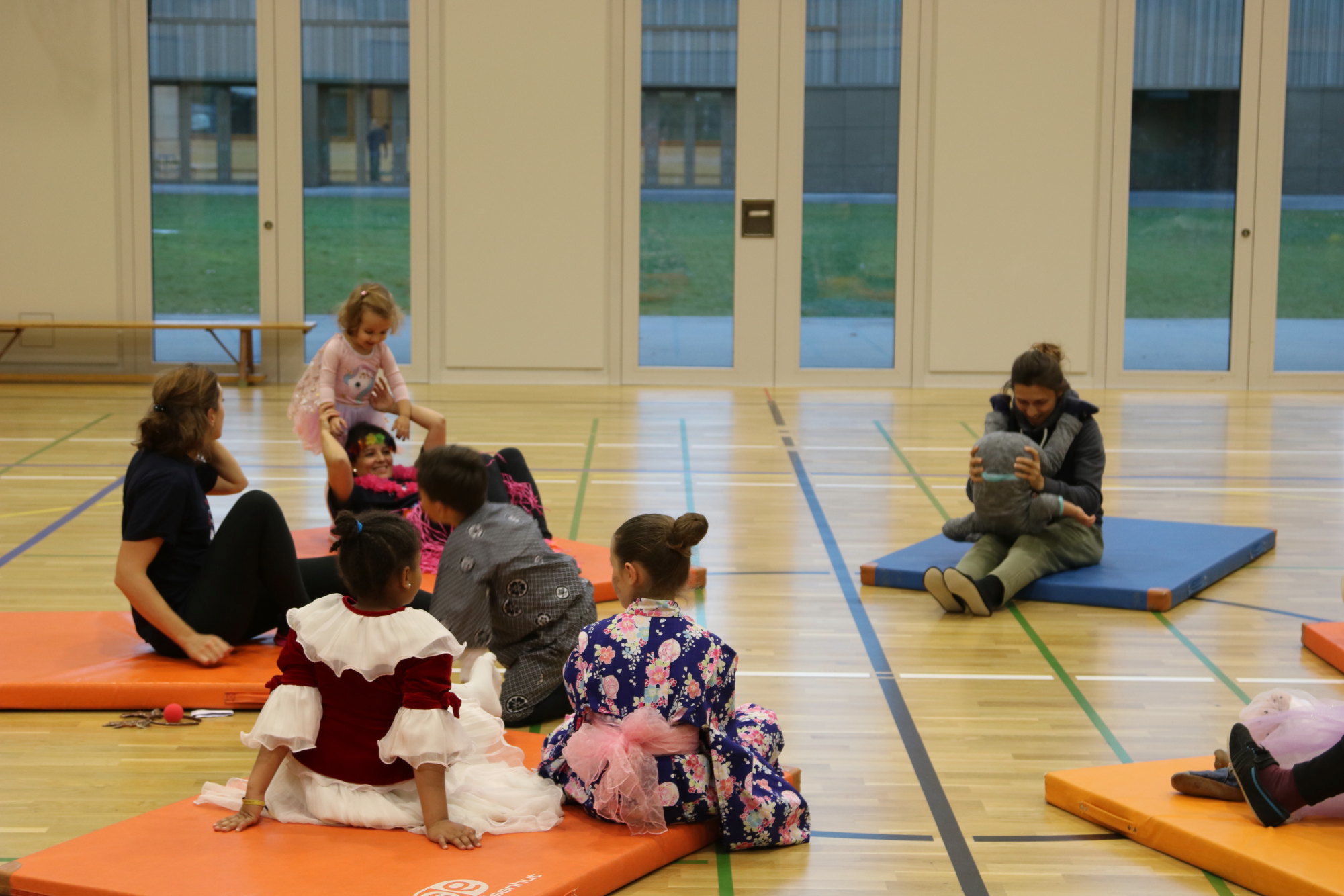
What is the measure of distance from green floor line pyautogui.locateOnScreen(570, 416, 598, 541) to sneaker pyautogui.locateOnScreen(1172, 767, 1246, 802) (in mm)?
3101

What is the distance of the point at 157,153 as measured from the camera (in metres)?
11.6

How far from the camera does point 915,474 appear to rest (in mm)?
7594

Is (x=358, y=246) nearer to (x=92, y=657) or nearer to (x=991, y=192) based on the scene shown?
(x=991, y=192)

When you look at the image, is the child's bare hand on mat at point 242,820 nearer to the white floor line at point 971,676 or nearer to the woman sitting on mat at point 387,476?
the white floor line at point 971,676

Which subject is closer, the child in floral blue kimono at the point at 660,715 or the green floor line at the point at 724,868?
the green floor line at the point at 724,868

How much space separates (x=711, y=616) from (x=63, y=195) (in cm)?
869

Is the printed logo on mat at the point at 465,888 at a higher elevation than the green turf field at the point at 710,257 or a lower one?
lower

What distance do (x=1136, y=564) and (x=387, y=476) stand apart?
2.91 m

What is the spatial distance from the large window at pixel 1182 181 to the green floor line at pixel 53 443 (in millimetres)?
7850

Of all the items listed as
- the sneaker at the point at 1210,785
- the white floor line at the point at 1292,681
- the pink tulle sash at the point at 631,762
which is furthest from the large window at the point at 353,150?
the sneaker at the point at 1210,785

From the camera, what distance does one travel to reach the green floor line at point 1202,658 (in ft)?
12.9

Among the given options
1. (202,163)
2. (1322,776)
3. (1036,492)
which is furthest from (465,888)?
(202,163)

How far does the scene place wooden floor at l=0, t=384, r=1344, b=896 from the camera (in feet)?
9.69

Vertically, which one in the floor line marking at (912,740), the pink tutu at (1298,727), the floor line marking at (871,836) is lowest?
the floor line marking at (871,836)
